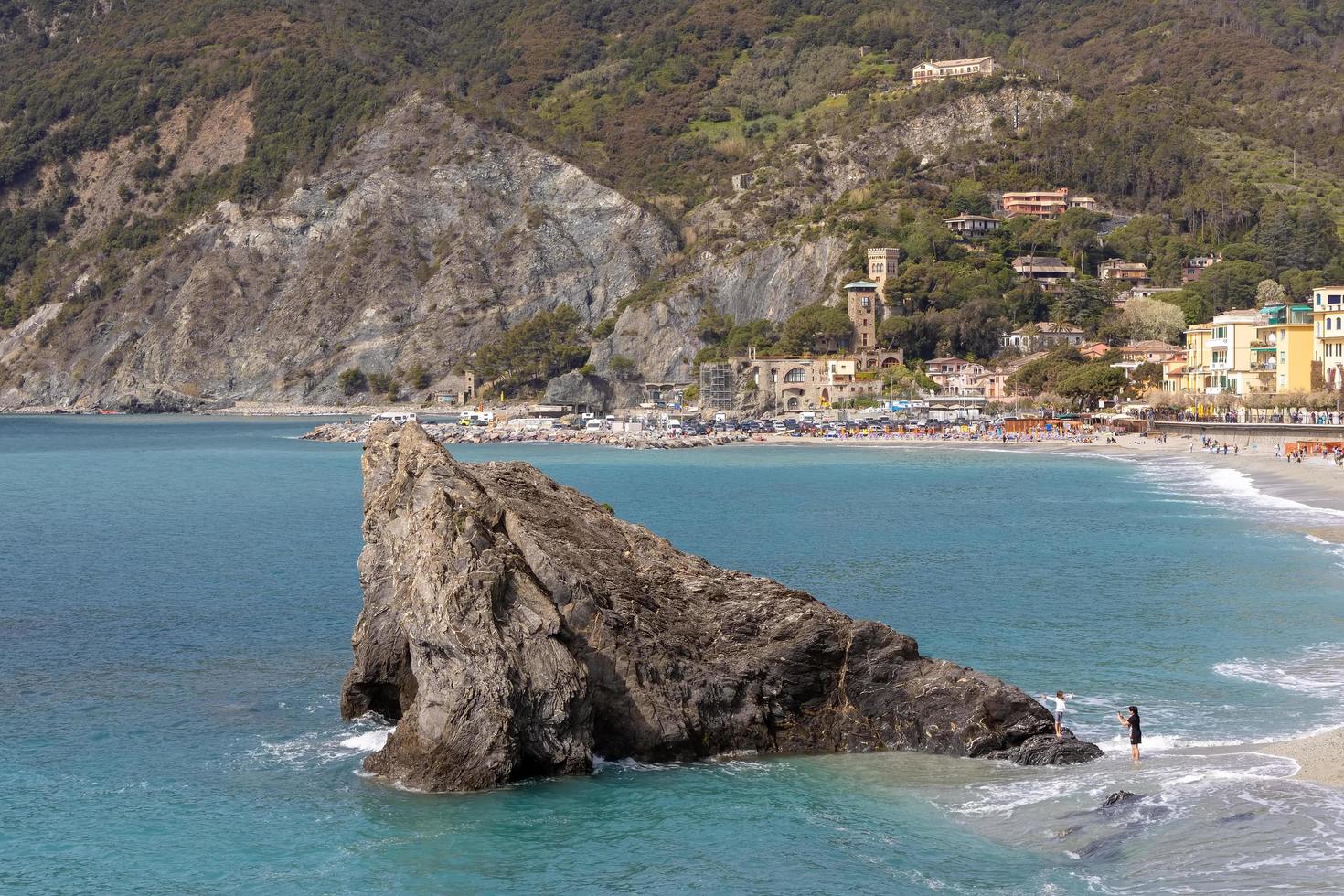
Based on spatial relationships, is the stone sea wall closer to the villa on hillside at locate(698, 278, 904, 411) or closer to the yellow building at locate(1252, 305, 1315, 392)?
the villa on hillside at locate(698, 278, 904, 411)

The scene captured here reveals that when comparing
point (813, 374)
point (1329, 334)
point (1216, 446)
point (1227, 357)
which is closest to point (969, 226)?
point (813, 374)

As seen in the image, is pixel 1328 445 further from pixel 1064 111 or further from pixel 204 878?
pixel 1064 111

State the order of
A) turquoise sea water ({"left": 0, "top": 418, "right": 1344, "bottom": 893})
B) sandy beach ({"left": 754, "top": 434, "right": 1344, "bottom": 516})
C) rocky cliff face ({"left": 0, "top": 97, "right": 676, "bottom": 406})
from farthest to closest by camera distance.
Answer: rocky cliff face ({"left": 0, "top": 97, "right": 676, "bottom": 406}), sandy beach ({"left": 754, "top": 434, "right": 1344, "bottom": 516}), turquoise sea water ({"left": 0, "top": 418, "right": 1344, "bottom": 893})

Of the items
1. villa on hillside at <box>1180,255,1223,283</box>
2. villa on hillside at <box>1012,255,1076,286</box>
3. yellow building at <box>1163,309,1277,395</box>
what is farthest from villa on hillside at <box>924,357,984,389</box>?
villa on hillside at <box>1180,255,1223,283</box>

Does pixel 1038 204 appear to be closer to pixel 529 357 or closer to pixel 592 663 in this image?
pixel 529 357

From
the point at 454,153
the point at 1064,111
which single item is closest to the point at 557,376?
the point at 454,153

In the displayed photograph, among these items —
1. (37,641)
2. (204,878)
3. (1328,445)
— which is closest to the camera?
(204,878)

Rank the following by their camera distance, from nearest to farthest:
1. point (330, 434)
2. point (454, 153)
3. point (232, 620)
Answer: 1. point (232, 620)
2. point (330, 434)
3. point (454, 153)
